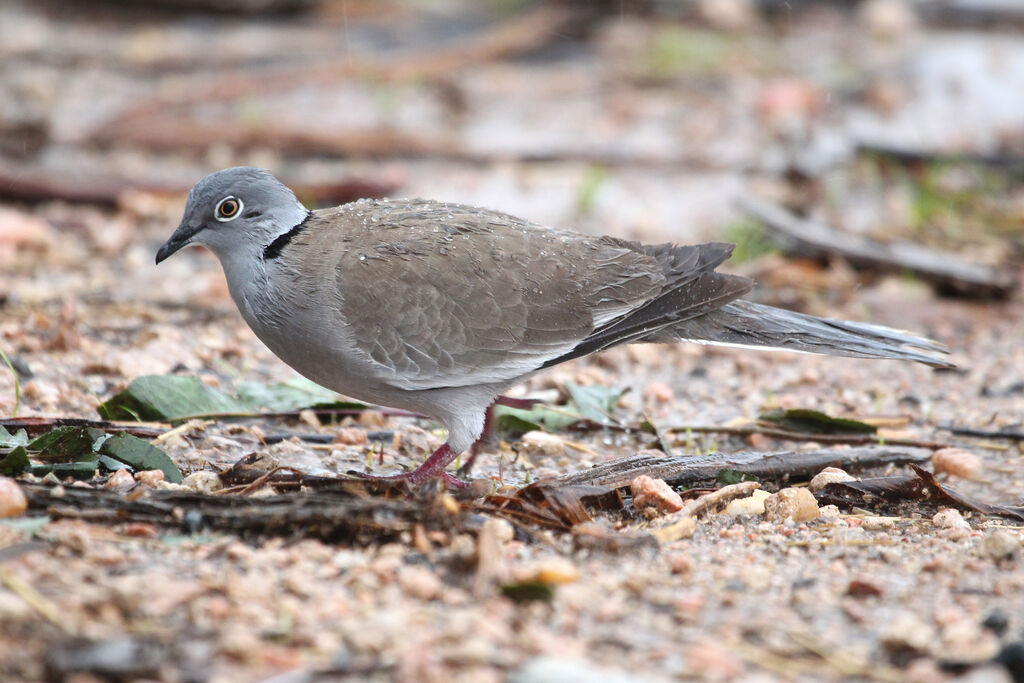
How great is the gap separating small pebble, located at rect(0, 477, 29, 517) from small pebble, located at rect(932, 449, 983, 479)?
326cm

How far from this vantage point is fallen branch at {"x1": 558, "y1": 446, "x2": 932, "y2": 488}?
395 cm

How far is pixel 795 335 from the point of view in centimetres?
452

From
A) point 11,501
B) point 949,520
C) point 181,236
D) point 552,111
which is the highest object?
point 552,111

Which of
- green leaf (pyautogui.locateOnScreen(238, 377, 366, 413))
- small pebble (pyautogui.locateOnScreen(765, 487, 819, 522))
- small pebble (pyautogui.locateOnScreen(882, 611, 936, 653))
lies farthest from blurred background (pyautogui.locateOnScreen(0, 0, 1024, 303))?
small pebble (pyautogui.locateOnScreen(882, 611, 936, 653))

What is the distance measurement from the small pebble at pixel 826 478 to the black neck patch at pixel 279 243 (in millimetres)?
2057

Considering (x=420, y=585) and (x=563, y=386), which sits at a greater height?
(x=420, y=585)

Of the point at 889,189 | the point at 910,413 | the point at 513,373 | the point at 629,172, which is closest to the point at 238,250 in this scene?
the point at 513,373

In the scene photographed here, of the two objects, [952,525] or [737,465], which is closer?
[952,525]

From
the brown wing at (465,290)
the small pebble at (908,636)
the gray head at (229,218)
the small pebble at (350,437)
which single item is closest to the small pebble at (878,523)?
the small pebble at (908,636)

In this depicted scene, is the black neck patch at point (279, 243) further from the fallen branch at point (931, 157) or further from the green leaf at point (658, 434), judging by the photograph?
the fallen branch at point (931, 157)

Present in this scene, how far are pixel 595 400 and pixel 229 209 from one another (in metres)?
1.78

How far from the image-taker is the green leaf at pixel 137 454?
3.81 metres

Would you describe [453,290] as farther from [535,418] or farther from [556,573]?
[556,573]

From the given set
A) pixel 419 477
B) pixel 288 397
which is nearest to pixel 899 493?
pixel 419 477
